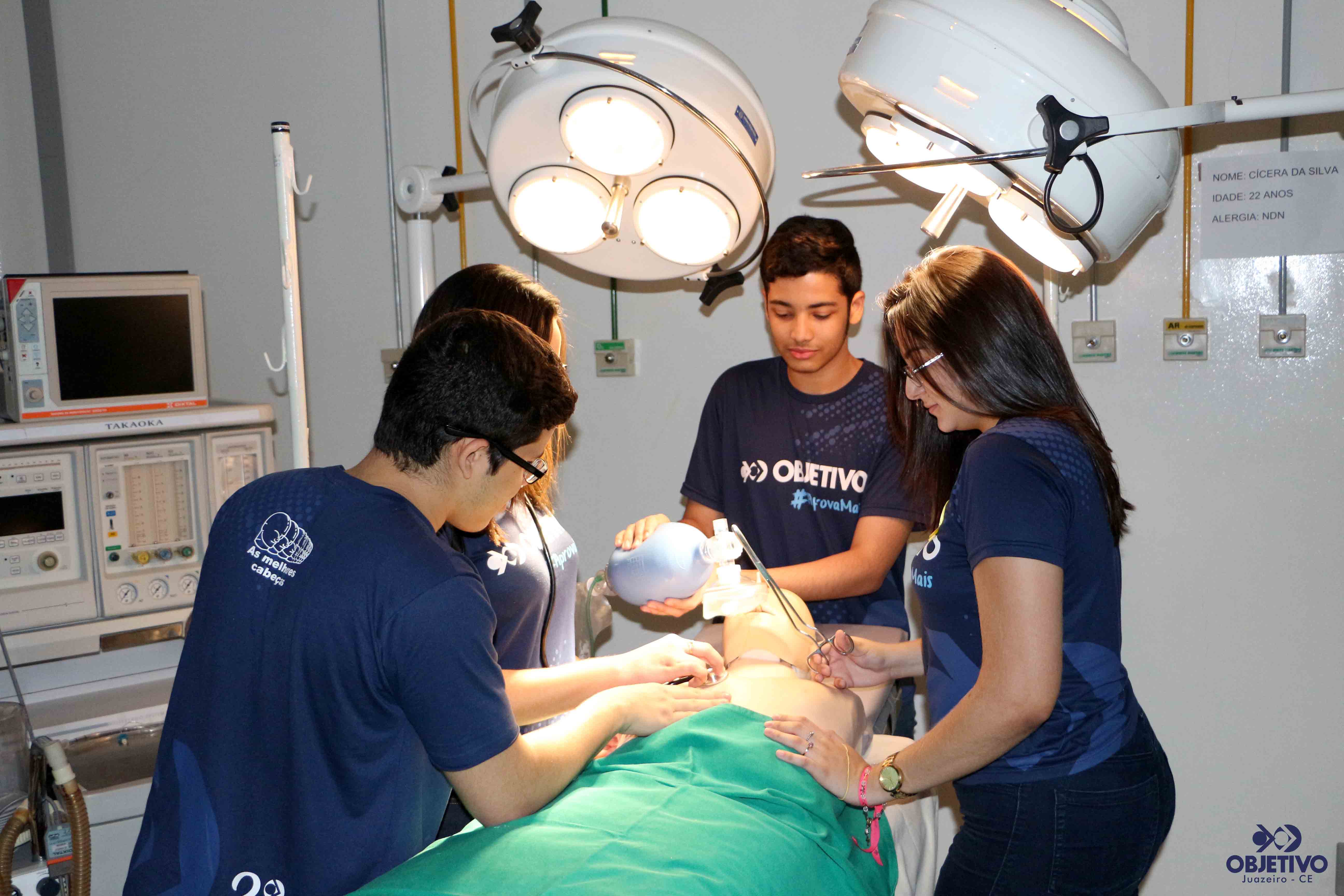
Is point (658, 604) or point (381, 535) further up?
point (381, 535)

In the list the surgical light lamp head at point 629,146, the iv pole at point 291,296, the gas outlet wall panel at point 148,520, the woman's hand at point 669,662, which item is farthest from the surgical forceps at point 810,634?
the gas outlet wall panel at point 148,520

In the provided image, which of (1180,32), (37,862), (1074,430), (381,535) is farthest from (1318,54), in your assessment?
(37,862)

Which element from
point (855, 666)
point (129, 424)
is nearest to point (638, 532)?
point (855, 666)

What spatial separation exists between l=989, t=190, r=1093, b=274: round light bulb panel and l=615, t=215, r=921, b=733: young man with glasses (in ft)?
2.38

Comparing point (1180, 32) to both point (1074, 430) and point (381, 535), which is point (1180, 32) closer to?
point (1074, 430)

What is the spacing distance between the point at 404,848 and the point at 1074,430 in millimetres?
912

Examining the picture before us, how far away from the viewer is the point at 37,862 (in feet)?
5.67

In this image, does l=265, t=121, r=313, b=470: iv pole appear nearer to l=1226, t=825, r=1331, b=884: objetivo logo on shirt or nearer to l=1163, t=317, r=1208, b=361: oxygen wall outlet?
l=1163, t=317, r=1208, b=361: oxygen wall outlet

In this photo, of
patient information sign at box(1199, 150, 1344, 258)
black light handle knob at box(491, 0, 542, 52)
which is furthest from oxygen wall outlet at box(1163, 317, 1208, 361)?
black light handle knob at box(491, 0, 542, 52)

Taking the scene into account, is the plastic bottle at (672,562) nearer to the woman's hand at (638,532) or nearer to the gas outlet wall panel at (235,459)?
the woman's hand at (638,532)

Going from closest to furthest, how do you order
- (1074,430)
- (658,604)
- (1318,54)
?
(1074,430) → (658,604) → (1318,54)

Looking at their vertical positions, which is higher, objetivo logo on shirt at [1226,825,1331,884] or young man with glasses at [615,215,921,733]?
young man with glasses at [615,215,921,733]

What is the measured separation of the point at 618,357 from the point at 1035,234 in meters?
1.60

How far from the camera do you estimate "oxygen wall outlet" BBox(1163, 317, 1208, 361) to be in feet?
7.22
